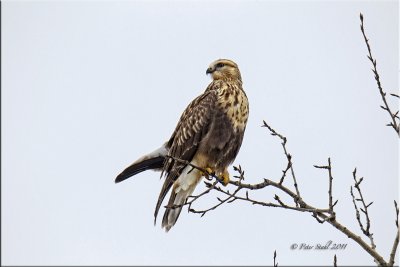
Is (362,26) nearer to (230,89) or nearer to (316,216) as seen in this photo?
(316,216)

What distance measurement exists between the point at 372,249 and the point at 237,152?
123 inches

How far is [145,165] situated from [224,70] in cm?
165

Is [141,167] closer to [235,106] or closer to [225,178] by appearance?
[225,178]

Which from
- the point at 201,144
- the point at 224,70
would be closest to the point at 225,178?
the point at 201,144

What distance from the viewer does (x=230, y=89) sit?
6.89 metres

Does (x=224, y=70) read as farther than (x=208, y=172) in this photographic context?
Yes

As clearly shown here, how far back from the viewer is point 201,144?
6.60m

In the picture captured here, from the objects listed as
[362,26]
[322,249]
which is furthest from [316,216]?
[362,26]

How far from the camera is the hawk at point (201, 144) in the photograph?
649 centimetres

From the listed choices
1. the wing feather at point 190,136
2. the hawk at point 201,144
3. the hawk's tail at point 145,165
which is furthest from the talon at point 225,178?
the hawk's tail at point 145,165

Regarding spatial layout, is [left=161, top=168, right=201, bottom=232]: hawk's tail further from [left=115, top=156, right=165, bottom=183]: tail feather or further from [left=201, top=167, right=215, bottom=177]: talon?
[left=115, top=156, right=165, bottom=183]: tail feather

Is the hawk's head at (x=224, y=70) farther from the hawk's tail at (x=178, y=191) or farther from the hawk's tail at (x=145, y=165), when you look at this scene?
the hawk's tail at (x=178, y=191)

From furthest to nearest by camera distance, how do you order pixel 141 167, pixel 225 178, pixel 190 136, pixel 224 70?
pixel 224 70, pixel 141 167, pixel 190 136, pixel 225 178

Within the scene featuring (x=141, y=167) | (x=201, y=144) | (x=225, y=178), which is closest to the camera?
(x=225, y=178)
